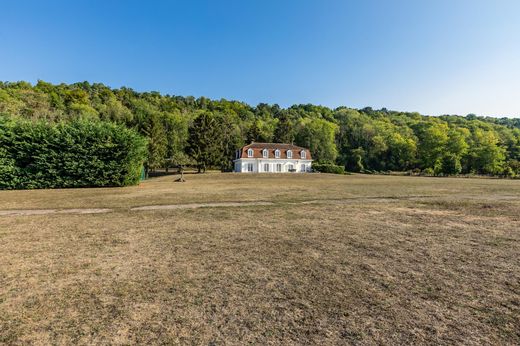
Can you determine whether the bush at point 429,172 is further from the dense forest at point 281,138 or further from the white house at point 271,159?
the white house at point 271,159

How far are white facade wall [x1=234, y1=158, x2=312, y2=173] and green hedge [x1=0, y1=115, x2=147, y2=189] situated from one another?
31.1m

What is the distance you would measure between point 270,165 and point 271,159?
129 centimetres

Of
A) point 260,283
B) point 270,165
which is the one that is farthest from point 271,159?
point 260,283

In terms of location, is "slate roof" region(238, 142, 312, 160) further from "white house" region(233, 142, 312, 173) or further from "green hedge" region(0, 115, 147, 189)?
"green hedge" region(0, 115, 147, 189)

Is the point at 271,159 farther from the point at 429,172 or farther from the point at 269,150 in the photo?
the point at 429,172

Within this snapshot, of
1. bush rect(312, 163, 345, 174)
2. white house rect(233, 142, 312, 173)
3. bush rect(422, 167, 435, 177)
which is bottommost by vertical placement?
bush rect(422, 167, 435, 177)

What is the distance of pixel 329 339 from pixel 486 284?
118 inches

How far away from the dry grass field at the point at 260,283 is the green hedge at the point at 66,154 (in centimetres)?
1593

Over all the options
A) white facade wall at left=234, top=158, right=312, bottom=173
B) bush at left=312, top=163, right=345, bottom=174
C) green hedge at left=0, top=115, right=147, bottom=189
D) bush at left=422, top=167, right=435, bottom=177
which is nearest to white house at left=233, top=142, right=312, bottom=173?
white facade wall at left=234, top=158, right=312, bottom=173

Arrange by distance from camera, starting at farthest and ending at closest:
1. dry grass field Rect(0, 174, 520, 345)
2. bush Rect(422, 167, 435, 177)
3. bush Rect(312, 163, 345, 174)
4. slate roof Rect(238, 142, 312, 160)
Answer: bush Rect(422, 167, 435, 177) → bush Rect(312, 163, 345, 174) → slate roof Rect(238, 142, 312, 160) → dry grass field Rect(0, 174, 520, 345)

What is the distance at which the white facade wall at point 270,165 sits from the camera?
54.6 metres

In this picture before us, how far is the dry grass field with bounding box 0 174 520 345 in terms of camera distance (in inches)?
116

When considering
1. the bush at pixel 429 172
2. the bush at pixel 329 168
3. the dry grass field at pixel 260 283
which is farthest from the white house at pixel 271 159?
the dry grass field at pixel 260 283

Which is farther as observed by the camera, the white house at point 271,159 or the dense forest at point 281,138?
the white house at point 271,159
